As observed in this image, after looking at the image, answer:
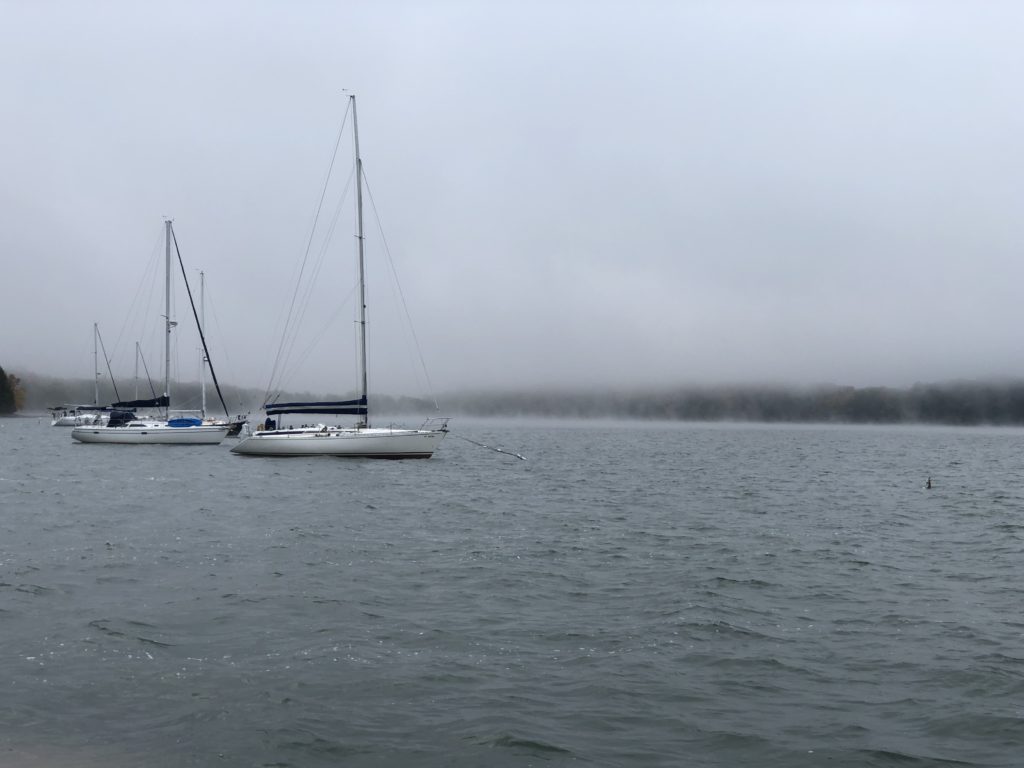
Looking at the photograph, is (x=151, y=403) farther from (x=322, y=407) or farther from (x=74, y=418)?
(x=74, y=418)

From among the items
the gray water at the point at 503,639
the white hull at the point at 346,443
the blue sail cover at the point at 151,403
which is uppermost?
the blue sail cover at the point at 151,403

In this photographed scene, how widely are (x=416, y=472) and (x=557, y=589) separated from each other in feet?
105

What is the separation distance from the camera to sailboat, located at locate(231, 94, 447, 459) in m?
52.1

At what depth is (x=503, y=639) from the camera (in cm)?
1378

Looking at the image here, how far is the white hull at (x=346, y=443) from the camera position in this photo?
51.9 meters

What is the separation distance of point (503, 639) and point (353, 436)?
39.0 meters

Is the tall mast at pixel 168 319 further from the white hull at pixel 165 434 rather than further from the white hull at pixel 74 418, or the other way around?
the white hull at pixel 74 418

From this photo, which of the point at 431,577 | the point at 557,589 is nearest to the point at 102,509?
the point at 431,577

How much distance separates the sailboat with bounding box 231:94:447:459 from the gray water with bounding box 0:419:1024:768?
69.0 ft

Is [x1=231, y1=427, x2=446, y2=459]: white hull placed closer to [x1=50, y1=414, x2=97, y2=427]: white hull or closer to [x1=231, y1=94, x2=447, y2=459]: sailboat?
[x1=231, y1=94, x2=447, y2=459]: sailboat

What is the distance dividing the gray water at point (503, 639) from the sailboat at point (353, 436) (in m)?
21.0

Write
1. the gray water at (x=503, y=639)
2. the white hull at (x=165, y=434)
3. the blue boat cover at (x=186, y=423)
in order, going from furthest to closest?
the blue boat cover at (x=186, y=423)
the white hull at (x=165, y=434)
the gray water at (x=503, y=639)

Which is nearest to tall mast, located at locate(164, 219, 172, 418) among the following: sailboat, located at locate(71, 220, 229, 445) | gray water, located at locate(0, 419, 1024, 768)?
sailboat, located at locate(71, 220, 229, 445)

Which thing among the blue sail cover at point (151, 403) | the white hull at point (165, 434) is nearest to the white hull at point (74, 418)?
the blue sail cover at point (151, 403)
